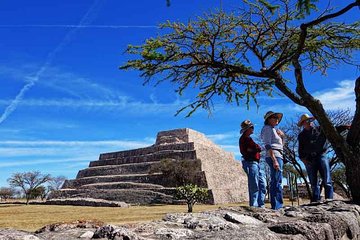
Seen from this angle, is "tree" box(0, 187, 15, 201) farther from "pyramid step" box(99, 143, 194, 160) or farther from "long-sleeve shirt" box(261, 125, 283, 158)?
"long-sleeve shirt" box(261, 125, 283, 158)

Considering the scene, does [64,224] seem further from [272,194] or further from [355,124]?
[355,124]

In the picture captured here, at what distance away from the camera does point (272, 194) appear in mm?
6520

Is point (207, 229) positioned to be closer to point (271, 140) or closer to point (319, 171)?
point (271, 140)

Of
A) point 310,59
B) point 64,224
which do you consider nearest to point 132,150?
point 310,59

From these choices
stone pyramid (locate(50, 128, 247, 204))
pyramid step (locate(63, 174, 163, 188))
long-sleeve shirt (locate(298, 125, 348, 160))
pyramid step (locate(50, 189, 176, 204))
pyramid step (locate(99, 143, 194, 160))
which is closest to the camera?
long-sleeve shirt (locate(298, 125, 348, 160))

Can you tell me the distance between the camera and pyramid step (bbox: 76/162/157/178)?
49.0 m

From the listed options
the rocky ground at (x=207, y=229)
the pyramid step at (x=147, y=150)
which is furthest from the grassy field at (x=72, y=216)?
the pyramid step at (x=147, y=150)

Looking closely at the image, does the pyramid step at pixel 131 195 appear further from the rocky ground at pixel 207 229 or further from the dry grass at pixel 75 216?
the rocky ground at pixel 207 229

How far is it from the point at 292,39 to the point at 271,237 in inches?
232

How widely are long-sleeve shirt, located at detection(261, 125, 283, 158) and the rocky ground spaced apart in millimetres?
2391

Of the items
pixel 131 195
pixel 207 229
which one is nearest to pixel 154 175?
pixel 131 195

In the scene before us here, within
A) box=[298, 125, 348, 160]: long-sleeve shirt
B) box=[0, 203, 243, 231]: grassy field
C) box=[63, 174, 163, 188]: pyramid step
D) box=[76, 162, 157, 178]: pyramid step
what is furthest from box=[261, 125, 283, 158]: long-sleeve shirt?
box=[76, 162, 157, 178]: pyramid step

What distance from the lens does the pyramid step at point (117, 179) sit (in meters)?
45.6

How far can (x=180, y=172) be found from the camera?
143ft
